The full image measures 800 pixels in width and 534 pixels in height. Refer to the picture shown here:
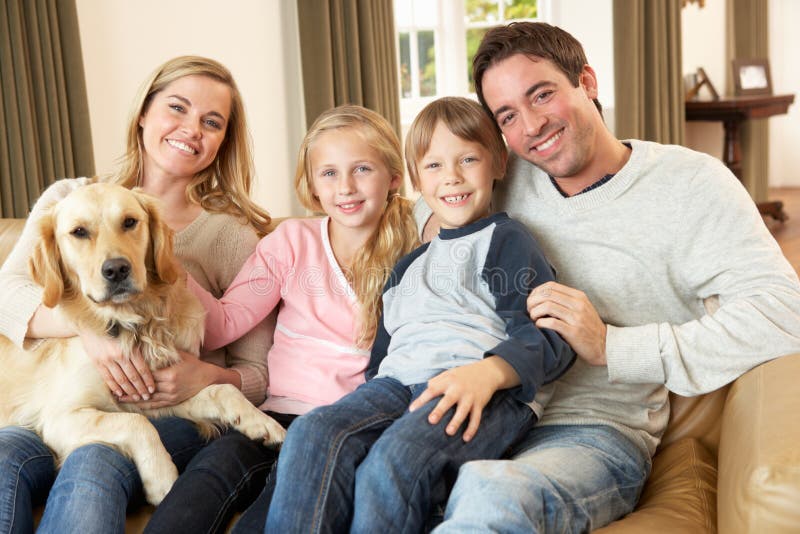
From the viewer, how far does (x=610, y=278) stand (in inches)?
72.7

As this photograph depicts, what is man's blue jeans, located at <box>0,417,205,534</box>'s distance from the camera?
1.54 metres

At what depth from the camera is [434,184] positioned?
6.30ft

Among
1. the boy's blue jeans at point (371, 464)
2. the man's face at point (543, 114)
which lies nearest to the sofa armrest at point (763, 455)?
the boy's blue jeans at point (371, 464)

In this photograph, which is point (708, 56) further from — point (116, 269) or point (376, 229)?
point (116, 269)

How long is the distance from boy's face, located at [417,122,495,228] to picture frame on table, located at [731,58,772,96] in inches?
270

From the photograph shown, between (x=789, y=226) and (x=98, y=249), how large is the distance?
22.8ft

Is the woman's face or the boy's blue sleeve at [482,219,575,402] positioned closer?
the boy's blue sleeve at [482,219,575,402]

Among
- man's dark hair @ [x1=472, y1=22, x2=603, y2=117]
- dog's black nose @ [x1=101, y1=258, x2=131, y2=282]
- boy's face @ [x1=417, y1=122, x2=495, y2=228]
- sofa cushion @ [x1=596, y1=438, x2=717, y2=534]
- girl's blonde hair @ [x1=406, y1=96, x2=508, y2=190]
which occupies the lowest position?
sofa cushion @ [x1=596, y1=438, x2=717, y2=534]

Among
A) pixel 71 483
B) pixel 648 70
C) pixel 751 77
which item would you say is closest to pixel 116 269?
pixel 71 483

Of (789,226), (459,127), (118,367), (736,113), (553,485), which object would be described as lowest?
(789,226)

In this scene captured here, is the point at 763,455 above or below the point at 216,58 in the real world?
below

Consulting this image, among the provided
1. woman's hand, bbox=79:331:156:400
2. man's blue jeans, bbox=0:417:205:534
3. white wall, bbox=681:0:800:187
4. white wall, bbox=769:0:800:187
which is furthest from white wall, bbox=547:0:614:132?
man's blue jeans, bbox=0:417:205:534

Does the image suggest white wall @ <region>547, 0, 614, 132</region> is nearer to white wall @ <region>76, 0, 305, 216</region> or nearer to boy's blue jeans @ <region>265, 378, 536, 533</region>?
white wall @ <region>76, 0, 305, 216</region>

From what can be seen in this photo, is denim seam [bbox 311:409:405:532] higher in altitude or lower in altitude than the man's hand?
lower
